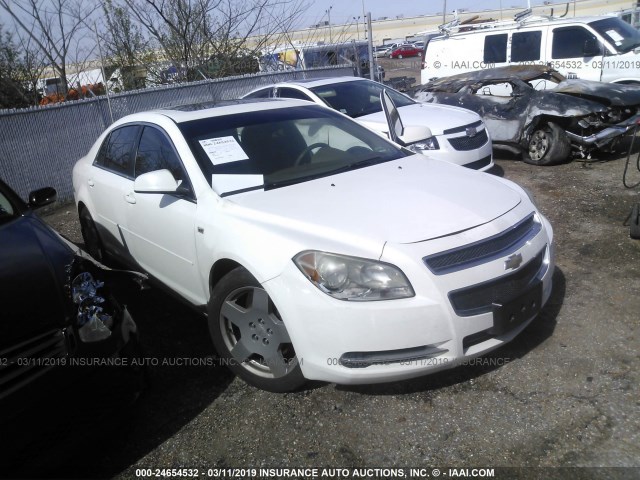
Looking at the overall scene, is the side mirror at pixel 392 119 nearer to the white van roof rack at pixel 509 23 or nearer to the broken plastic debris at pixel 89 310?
the broken plastic debris at pixel 89 310

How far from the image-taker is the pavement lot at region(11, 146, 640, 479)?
234cm

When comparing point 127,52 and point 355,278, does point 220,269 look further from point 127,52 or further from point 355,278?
point 127,52

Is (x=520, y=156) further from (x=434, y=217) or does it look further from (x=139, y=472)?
(x=139, y=472)

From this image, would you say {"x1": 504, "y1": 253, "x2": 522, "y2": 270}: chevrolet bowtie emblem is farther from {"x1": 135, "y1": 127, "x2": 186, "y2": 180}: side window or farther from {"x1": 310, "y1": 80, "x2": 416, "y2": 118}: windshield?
{"x1": 310, "y1": 80, "x2": 416, "y2": 118}: windshield

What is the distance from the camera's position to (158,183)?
10.3 feet

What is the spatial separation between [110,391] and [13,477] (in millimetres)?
481

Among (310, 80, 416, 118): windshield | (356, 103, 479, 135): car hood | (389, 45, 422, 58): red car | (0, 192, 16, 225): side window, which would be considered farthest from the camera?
(389, 45, 422, 58): red car

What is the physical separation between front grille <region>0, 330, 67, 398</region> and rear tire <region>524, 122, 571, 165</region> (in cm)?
676

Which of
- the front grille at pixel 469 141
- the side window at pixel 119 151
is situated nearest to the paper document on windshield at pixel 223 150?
the side window at pixel 119 151

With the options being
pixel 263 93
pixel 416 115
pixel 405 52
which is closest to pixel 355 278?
pixel 416 115

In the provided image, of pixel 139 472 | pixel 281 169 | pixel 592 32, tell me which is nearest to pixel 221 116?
pixel 281 169

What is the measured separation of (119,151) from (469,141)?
4.08m

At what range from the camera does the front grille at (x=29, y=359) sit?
2.05 metres

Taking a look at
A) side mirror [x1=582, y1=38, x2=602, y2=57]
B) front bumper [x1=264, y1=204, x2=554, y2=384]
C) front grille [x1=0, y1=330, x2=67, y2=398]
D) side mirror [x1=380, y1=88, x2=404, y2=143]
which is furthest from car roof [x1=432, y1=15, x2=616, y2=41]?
front grille [x1=0, y1=330, x2=67, y2=398]
